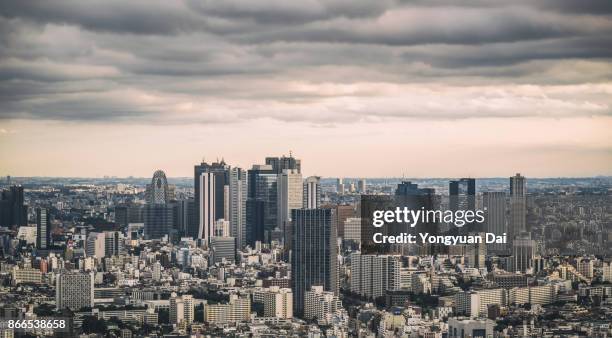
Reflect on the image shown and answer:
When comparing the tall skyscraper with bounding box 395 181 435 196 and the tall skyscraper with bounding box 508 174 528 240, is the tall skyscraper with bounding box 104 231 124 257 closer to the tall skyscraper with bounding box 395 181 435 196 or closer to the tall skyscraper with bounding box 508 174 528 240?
the tall skyscraper with bounding box 395 181 435 196

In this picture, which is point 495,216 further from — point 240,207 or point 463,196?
point 240,207

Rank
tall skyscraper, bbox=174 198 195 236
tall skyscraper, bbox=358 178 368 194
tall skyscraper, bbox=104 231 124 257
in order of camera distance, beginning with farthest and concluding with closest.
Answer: tall skyscraper, bbox=174 198 195 236 < tall skyscraper, bbox=104 231 124 257 < tall skyscraper, bbox=358 178 368 194

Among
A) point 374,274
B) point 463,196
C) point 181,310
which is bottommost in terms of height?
point 181,310

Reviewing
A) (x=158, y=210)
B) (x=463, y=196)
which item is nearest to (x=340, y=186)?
(x=463, y=196)

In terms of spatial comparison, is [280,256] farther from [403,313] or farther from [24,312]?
[24,312]

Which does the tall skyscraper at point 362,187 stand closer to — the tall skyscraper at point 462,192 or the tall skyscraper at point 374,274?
the tall skyscraper at point 374,274

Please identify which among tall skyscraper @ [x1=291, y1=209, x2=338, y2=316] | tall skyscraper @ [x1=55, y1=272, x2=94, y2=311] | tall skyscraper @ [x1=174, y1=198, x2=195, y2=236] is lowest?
tall skyscraper @ [x1=55, y1=272, x2=94, y2=311]

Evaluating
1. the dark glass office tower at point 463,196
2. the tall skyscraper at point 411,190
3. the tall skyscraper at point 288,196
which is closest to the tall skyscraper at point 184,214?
the tall skyscraper at point 288,196

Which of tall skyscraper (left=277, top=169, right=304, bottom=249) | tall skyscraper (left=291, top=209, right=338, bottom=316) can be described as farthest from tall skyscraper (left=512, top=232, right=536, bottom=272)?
tall skyscraper (left=277, top=169, right=304, bottom=249)
